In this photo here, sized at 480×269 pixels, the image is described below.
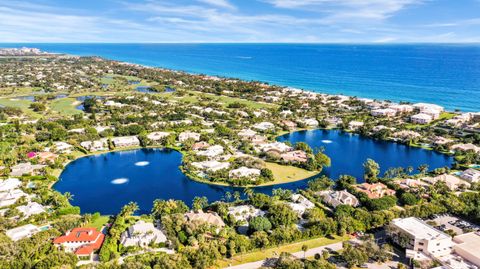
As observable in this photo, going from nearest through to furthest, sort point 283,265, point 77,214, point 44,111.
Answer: point 283,265, point 77,214, point 44,111

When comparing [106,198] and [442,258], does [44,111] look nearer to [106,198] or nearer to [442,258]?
[106,198]

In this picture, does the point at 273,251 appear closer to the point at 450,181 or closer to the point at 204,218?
the point at 204,218

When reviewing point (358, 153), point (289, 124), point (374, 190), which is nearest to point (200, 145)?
point (289, 124)

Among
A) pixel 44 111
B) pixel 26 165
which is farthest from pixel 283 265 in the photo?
pixel 44 111

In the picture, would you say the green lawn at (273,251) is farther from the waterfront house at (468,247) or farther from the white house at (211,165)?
the white house at (211,165)

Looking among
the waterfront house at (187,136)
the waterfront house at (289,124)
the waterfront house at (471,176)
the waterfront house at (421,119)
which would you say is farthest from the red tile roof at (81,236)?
the waterfront house at (421,119)

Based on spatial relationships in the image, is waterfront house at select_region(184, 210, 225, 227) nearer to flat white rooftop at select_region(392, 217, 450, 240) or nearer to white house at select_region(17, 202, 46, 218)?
white house at select_region(17, 202, 46, 218)
